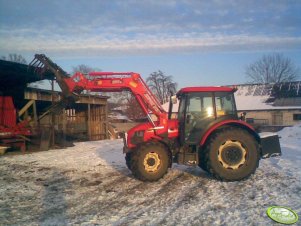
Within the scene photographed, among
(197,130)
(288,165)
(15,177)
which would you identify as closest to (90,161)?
(15,177)

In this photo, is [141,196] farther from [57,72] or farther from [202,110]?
[57,72]

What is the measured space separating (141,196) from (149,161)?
122 cm

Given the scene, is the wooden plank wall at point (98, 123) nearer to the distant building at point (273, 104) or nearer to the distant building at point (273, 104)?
the distant building at point (273, 104)

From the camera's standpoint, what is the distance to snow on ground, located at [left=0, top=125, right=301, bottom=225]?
5582 mm

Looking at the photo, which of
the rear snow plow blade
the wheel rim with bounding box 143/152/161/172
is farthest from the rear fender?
the wheel rim with bounding box 143/152/161/172

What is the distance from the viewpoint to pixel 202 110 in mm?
8219

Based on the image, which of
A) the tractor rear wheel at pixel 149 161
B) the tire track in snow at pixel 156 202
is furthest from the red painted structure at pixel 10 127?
the tire track in snow at pixel 156 202

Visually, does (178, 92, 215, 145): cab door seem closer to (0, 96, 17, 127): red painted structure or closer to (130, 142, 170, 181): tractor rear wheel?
(130, 142, 170, 181): tractor rear wheel

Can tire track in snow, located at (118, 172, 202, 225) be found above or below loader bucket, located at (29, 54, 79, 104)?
below

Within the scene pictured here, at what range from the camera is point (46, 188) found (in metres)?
7.98

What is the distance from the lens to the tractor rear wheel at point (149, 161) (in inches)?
311

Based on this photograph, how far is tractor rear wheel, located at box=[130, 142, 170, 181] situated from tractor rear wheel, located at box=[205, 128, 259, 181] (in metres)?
1.14

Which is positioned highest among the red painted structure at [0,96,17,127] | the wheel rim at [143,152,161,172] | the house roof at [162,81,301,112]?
the house roof at [162,81,301,112]

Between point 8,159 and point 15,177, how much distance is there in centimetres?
438
